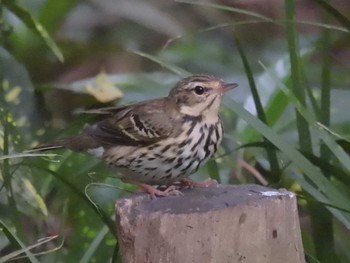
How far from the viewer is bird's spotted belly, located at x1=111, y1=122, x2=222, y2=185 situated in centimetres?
291

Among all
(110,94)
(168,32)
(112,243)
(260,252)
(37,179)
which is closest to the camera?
(260,252)

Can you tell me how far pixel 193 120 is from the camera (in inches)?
119

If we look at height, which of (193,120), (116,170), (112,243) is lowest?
(112,243)

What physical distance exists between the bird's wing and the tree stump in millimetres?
A: 759

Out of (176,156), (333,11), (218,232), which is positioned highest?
(333,11)

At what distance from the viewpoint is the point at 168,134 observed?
9.80 feet

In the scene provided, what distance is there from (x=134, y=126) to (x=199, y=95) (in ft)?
0.64

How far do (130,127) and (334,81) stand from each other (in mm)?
1374

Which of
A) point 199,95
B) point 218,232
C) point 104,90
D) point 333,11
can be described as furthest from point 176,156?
point 104,90

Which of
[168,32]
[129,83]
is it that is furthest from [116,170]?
[168,32]

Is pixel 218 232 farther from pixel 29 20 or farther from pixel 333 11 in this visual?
pixel 29 20

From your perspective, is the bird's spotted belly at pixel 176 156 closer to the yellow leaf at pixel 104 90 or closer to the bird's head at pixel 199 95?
the bird's head at pixel 199 95

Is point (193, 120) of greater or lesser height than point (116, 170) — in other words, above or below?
above

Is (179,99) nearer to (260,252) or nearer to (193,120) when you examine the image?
(193,120)
